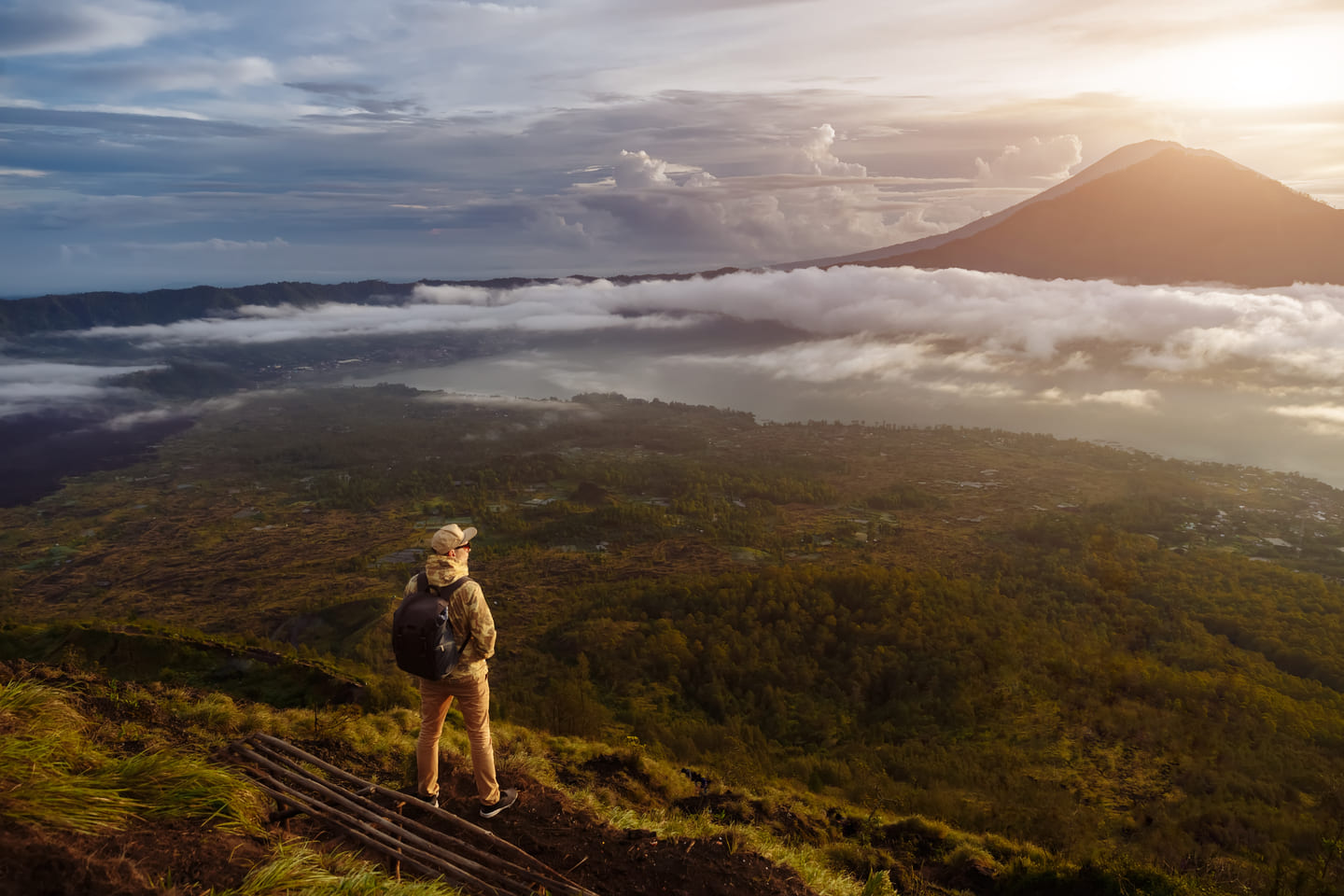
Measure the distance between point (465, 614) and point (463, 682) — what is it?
804 millimetres

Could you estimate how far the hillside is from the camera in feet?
53.8

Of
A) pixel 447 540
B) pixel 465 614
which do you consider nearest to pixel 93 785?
pixel 465 614

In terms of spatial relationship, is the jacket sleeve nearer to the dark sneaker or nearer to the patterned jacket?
the patterned jacket

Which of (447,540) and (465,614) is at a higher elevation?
(447,540)

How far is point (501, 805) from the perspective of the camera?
7887 millimetres

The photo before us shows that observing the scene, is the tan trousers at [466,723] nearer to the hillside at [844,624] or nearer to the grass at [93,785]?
the grass at [93,785]

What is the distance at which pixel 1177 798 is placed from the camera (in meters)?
24.9

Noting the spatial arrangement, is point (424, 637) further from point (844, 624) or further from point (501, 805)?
point (844, 624)

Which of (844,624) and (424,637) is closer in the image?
(424,637)

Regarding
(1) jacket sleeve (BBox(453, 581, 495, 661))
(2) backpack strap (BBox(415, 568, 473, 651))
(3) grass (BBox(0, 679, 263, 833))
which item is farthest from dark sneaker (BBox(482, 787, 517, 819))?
(3) grass (BBox(0, 679, 263, 833))

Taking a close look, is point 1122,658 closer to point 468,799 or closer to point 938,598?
point 938,598

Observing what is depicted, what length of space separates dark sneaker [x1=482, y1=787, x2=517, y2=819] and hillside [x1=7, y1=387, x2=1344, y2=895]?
118 inches

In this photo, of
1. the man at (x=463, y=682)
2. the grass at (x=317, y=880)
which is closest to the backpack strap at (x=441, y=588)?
the man at (x=463, y=682)

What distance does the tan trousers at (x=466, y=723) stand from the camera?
734 cm
